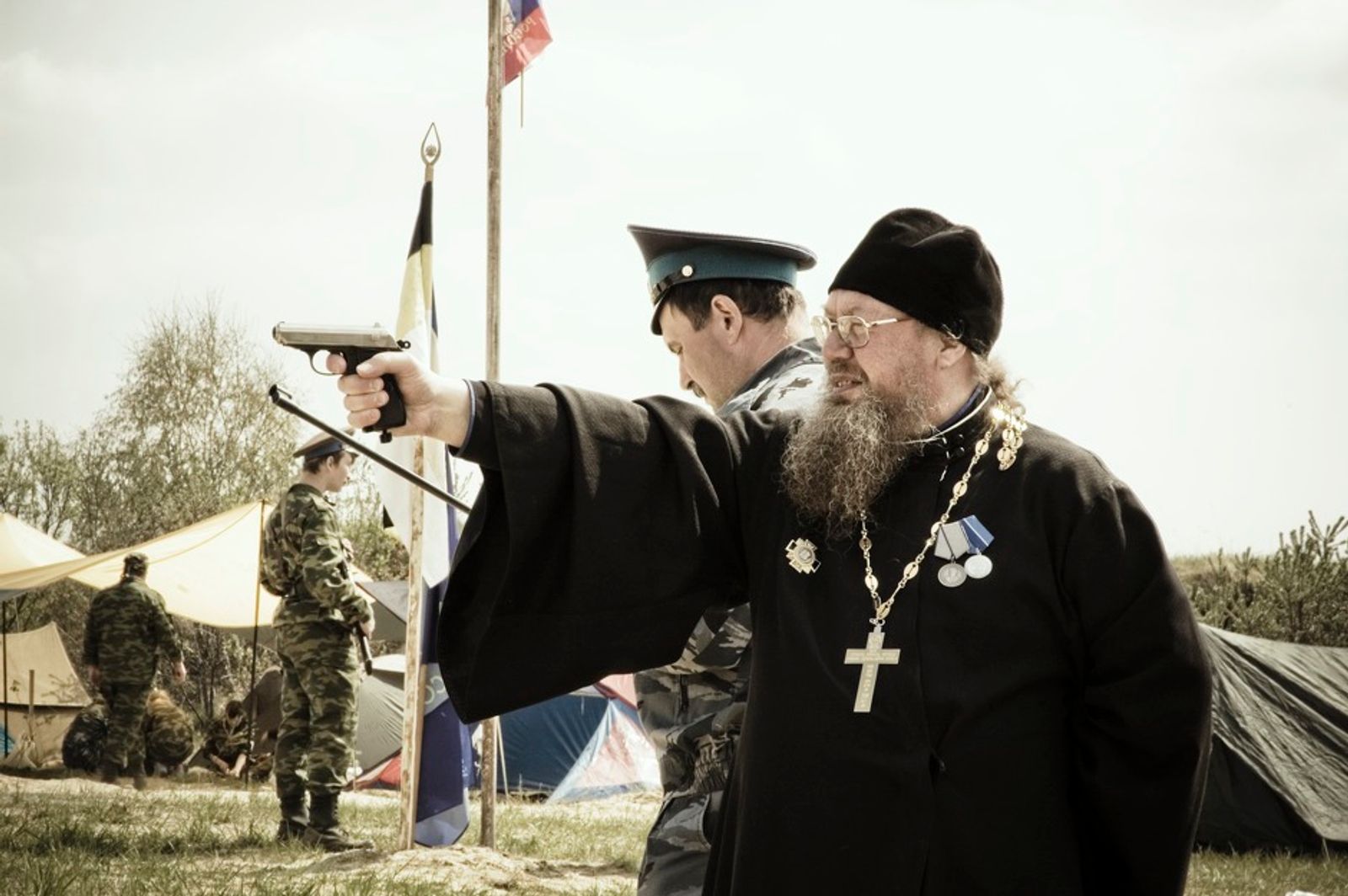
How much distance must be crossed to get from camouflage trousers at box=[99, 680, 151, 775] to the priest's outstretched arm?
11.1 m

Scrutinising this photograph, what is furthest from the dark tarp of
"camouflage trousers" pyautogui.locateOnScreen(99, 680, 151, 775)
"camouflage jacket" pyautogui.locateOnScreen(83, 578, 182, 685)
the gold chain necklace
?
"camouflage trousers" pyautogui.locateOnScreen(99, 680, 151, 775)

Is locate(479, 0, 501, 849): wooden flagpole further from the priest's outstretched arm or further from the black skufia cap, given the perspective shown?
the priest's outstretched arm

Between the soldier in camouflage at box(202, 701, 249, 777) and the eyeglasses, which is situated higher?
the eyeglasses

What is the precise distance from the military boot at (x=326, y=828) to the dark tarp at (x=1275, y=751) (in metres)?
5.69

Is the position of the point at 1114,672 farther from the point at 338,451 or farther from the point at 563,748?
the point at 563,748

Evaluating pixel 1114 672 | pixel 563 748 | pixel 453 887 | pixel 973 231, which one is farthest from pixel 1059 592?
pixel 563 748

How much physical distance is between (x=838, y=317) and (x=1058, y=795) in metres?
1.09

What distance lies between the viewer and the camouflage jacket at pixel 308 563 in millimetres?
8414

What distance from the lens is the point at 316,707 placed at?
8500 millimetres

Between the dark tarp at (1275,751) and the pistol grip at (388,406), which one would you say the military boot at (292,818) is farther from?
the pistol grip at (388,406)

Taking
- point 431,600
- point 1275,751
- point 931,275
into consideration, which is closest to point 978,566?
point 931,275

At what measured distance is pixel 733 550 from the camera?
116 inches

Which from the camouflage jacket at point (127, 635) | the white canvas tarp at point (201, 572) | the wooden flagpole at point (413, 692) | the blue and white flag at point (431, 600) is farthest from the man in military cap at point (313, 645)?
the white canvas tarp at point (201, 572)

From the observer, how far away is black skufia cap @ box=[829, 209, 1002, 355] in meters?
3.00
